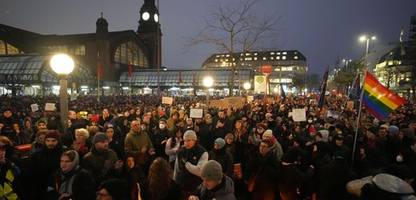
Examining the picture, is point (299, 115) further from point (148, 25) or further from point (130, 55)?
point (148, 25)

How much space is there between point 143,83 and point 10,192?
73931 millimetres

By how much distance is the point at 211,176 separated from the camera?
418 cm

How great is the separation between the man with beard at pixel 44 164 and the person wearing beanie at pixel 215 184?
2.72 metres

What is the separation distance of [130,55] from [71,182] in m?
80.6

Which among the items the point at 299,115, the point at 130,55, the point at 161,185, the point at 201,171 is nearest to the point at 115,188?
the point at 161,185

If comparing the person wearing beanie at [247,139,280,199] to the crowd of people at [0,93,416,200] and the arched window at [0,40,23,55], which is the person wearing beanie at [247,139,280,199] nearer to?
the crowd of people at [0,93,416,200]

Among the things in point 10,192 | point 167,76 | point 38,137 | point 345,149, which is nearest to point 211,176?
point 10,192

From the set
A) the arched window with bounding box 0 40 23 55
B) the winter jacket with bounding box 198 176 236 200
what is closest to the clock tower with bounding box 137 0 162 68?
the arched window with bounding box 0 40 23 55

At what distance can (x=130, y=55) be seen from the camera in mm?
82688

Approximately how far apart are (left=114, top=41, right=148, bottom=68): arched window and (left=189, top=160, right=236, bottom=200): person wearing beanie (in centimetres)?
7561

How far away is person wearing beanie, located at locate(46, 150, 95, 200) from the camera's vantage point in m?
4.15

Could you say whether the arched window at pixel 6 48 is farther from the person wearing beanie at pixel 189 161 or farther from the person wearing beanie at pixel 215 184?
the person wearing beanie at pixel 215 184

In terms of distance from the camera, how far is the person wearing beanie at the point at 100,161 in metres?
5.52

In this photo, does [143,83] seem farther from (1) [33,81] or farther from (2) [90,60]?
(1) [33,81]
